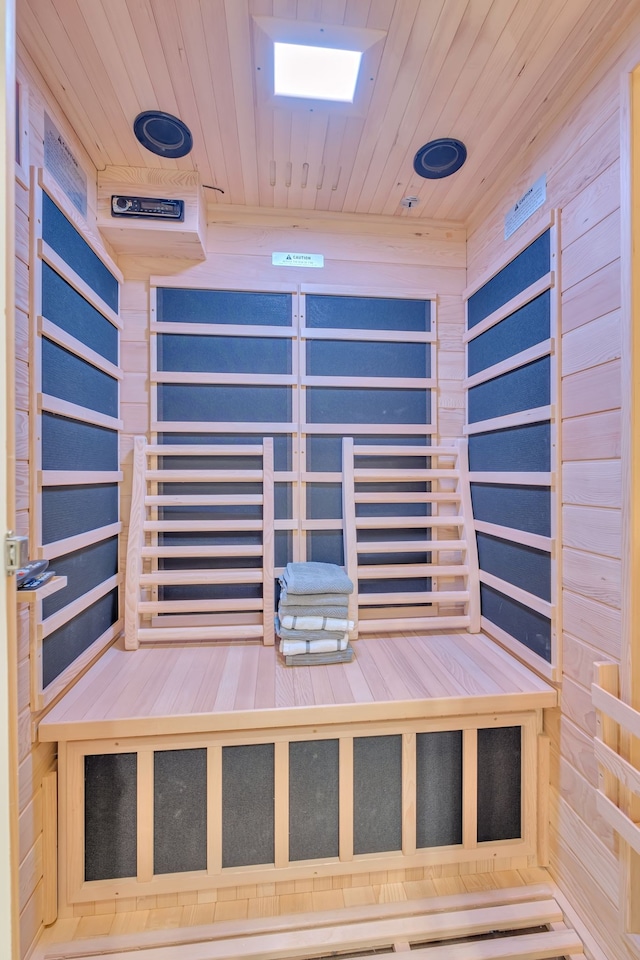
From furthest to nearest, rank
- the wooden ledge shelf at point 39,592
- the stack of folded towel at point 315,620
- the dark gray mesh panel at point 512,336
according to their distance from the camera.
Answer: the stack of folded towel at point 315,620, the dark gray mesh panel at point 512,336, the wooden ledge shelf at point 39,592

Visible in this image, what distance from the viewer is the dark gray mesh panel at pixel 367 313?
1.93 metres

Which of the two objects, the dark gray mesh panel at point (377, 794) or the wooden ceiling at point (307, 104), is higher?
the wooden ceiling at point (307, 104)

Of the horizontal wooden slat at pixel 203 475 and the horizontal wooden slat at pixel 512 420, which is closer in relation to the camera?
the horizontal wooden slat at pixel 512 420

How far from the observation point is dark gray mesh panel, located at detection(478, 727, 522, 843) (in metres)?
1.37

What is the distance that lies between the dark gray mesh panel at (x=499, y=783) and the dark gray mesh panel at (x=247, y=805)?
0.67 meters

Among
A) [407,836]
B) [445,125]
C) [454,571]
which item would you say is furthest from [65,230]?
[407,836]

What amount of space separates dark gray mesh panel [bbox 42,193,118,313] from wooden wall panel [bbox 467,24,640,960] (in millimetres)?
1568

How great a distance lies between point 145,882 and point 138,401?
1.65 meters

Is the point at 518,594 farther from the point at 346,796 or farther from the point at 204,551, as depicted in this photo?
the point at 204,551

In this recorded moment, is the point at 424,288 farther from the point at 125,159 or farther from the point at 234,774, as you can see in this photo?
the point at 234,774

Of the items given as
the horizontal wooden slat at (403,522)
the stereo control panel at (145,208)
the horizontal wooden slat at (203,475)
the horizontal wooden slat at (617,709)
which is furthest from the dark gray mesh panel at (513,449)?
the stereo control panel at (145,208)

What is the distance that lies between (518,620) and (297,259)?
1.75m

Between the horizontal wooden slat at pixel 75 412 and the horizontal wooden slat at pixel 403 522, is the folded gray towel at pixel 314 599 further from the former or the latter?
the horizontal wooden slat at pixel 75 412

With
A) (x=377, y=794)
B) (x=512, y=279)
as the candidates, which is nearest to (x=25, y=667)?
(x=377, y=794)
